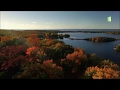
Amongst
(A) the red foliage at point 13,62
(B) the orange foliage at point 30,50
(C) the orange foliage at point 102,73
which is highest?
(B) the orange foliage at point 30,50

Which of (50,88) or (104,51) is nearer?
(50,88)

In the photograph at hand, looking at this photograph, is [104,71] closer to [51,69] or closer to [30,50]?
[51,69]

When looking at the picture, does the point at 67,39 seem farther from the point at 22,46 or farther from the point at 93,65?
the point at 22,46

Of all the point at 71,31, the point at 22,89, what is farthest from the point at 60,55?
the point at 22,89

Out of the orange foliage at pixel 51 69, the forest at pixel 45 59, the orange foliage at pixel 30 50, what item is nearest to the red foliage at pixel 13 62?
the forest at pixel 45 59

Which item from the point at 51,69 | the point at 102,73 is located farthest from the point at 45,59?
the point at 102,73

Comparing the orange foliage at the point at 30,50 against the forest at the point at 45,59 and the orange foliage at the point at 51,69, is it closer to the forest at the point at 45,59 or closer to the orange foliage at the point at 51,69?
the forest at the point at 45,59

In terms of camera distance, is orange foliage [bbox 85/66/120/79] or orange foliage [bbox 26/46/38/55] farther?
orange foliage [bbox 26/46/38/55]

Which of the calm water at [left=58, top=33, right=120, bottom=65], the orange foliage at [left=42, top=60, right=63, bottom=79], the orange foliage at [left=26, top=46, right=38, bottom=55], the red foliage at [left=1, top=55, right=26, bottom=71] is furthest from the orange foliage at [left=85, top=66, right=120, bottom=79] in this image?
the red foliage at [left=1, top=55, right=26, bottom=71]

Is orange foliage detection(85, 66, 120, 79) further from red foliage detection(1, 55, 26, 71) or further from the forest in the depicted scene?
red foliage detection(1, 55, 26, 71)
